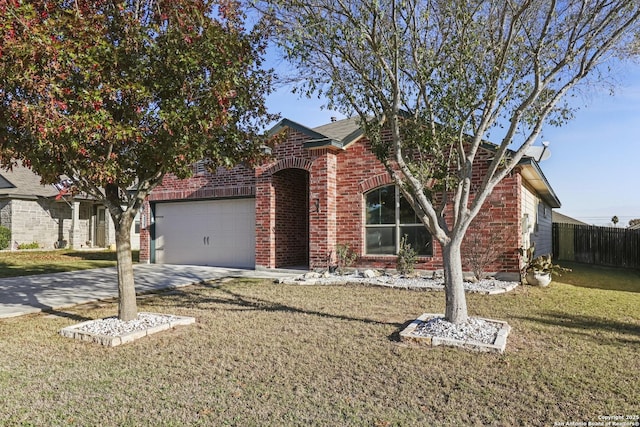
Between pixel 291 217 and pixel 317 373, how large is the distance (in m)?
9.79

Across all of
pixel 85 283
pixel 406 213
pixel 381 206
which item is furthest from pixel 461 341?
pixel 85 283

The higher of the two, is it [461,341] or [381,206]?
[381,206]

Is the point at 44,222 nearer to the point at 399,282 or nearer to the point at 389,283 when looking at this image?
the point at 389,283

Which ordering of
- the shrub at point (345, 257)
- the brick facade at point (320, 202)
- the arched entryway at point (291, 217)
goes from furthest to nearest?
the arched entryway at point (291, 217)
the shrub at point (345, 257)
the brick facade at point (320, 202)

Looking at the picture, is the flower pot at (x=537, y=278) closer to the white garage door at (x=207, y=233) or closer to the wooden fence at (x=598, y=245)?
the white garage door at (x=207, y=233)

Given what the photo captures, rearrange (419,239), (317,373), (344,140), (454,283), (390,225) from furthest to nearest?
1. (344,140)
2. (390,225)
3. (419,239)
4. (454,283)
5. (317,373)

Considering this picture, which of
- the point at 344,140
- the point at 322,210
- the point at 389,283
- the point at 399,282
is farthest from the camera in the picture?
the point at 344,140

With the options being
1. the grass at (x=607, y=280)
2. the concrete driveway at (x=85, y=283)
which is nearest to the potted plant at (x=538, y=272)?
the grass at (x=607, y=280)

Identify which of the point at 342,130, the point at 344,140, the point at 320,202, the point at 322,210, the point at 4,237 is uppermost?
the point at 342,130

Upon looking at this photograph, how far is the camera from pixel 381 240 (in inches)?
468

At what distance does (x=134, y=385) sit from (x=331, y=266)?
810 cm

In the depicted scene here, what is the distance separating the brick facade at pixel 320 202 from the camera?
1042 cm

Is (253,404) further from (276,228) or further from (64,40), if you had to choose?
(276,228)

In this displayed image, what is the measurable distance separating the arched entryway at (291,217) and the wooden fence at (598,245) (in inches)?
471
